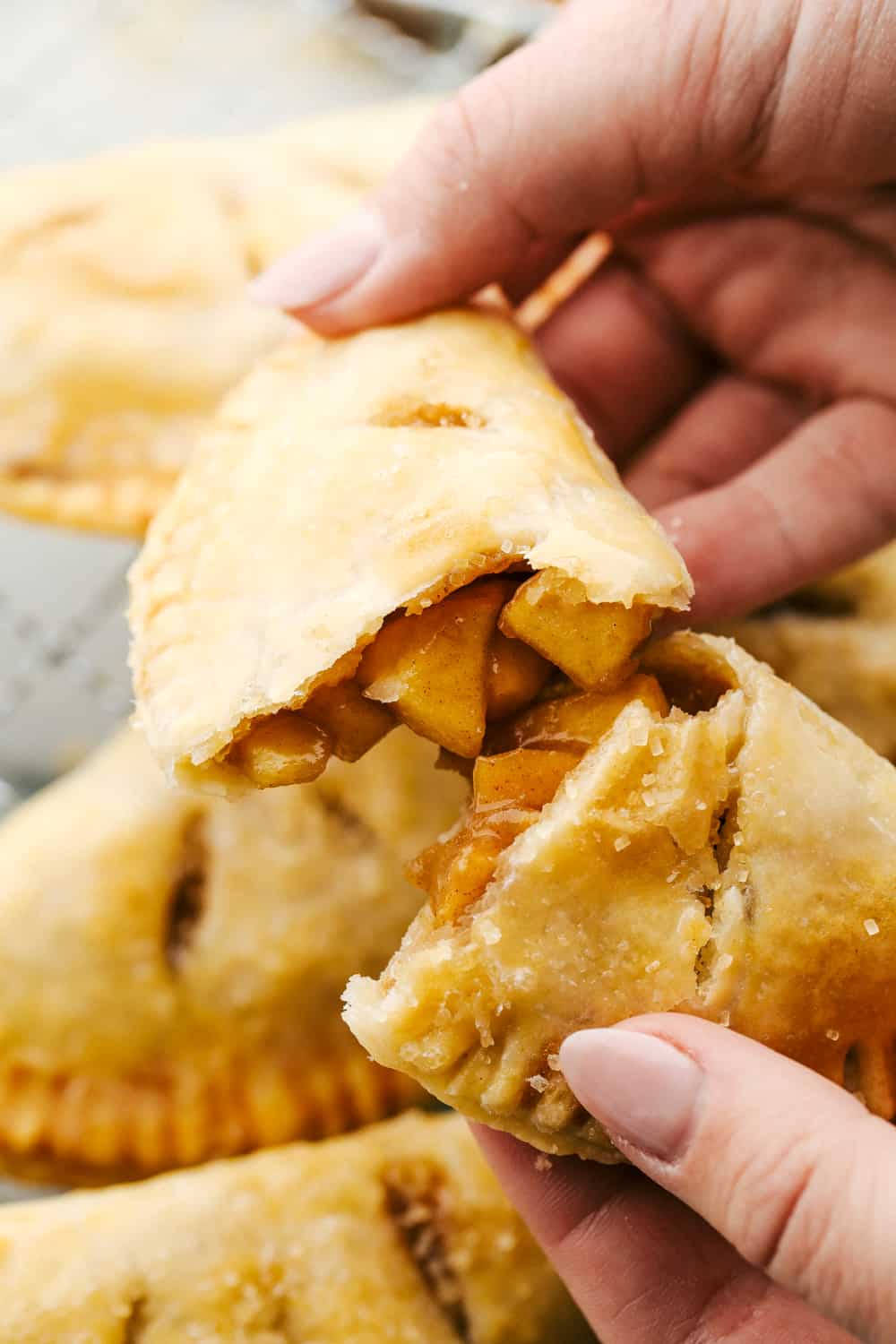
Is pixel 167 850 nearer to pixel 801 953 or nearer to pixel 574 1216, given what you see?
pixel 574 1216

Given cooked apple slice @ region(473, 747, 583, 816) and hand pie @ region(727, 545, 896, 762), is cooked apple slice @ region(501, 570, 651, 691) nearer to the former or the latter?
cooked apple slice @ region(473, 747, 583, 816)

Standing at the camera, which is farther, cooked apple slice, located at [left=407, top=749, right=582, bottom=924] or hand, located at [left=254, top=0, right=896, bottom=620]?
hand, located at [left=254, top=0, right=896, bottom=620]

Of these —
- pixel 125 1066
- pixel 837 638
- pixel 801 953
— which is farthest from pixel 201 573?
pixel 837 638

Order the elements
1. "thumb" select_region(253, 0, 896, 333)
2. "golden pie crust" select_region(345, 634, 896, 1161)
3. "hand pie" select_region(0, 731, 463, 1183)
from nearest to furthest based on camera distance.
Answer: "golden pie crust" select_region(345, 634, 896, 1161) → "thumb" select_region(253, 0, 896, 333) → "hand pie" select_region(0, 731, 463, 1183)

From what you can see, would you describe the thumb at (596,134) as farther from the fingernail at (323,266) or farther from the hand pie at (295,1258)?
the hand pie at (295,1258)

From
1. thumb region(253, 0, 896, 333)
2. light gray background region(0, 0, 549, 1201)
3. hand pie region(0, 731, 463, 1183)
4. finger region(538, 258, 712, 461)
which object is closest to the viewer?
thumb region(253, 0, 896, 333)

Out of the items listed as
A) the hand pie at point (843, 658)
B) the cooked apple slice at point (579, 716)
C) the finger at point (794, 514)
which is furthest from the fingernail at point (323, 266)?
the hand pie at point (843, 658)

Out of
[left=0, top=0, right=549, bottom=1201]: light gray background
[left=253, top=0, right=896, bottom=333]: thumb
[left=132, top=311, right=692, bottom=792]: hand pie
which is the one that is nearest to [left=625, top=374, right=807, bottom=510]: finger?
[left=253, top=0, right=896, bottom=333]: thumb
